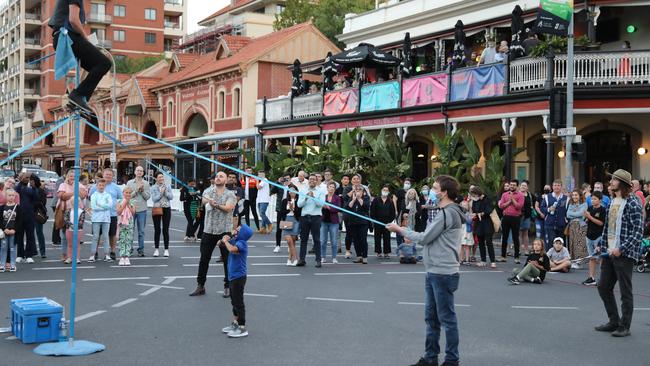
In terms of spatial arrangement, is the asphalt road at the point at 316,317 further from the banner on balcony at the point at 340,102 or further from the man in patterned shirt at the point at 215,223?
the banner on balcony at the point at 340,102

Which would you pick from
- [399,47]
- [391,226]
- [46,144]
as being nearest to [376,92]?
[399,47]

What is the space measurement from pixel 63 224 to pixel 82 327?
284 inches

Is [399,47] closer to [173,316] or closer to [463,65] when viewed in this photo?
[463,65]

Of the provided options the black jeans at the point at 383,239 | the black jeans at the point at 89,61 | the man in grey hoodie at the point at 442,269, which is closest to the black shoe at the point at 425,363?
the man in grey hoodie at the point at 442,269

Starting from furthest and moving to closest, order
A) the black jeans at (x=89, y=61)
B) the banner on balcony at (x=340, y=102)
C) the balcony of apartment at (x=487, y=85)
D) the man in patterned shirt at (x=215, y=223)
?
the banner on balcony at (x=340, y=102), the balcony of apartment at (x=487, y=85), the man in patterned shirt at (x=215, y=223), the black jeans at (x=89, y=61)

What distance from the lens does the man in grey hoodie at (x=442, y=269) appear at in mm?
7469

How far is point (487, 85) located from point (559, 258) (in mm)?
10102

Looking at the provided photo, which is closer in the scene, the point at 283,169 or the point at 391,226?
the point at 391,226

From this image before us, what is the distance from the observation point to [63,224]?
52.9ft

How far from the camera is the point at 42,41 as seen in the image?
81188mm

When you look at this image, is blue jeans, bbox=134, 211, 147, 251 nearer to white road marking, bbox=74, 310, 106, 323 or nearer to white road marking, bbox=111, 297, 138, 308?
white road marking, bbox=111, 297, 138, 308

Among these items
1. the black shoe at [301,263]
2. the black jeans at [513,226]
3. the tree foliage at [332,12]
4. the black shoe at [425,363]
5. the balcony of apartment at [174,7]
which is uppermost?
the balcony of apartment at [174,7]

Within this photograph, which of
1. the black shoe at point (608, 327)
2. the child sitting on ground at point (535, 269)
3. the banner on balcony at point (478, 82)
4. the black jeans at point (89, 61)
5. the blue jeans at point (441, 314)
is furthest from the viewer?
the banner on balcony at point (478, 82)

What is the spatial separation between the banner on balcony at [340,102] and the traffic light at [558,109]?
1003 centimetres
